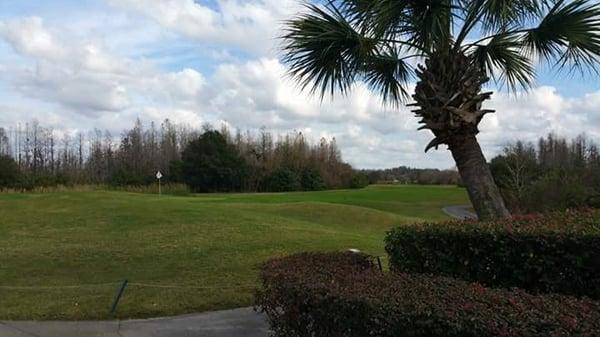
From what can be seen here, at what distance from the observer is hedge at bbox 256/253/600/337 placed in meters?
3.42

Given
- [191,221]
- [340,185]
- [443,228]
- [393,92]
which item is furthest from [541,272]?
[340,185]

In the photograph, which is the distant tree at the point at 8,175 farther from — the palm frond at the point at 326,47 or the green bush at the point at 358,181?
the palm frond at the point at 326,47

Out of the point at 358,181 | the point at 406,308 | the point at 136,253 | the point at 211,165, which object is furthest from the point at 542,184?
the point at 358,181

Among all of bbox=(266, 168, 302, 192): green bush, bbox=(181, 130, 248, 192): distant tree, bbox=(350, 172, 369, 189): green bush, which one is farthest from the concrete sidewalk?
bbox=(350, 172, 369, 189): green bush

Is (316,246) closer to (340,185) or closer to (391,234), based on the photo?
(391,234)

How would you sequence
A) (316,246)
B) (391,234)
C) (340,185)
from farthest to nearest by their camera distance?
(340,185) → (316,246) → (391,234)

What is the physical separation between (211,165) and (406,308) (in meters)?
72.4

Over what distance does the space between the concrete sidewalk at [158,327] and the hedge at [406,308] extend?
212 centimetres

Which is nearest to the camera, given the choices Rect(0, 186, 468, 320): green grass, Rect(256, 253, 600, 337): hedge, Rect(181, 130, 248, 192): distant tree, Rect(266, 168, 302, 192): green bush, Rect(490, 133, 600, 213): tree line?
Rect(256, 253, 600, 337): hedge

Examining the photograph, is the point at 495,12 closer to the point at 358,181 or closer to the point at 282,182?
the point at 282,182

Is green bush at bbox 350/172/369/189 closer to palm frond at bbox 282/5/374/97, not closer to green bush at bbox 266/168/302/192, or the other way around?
green bush at bbox 266/168/302/192

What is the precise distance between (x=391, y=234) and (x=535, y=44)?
368 cm

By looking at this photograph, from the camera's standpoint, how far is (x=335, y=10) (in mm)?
8094

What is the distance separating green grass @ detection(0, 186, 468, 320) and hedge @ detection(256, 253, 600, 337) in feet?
13.6
